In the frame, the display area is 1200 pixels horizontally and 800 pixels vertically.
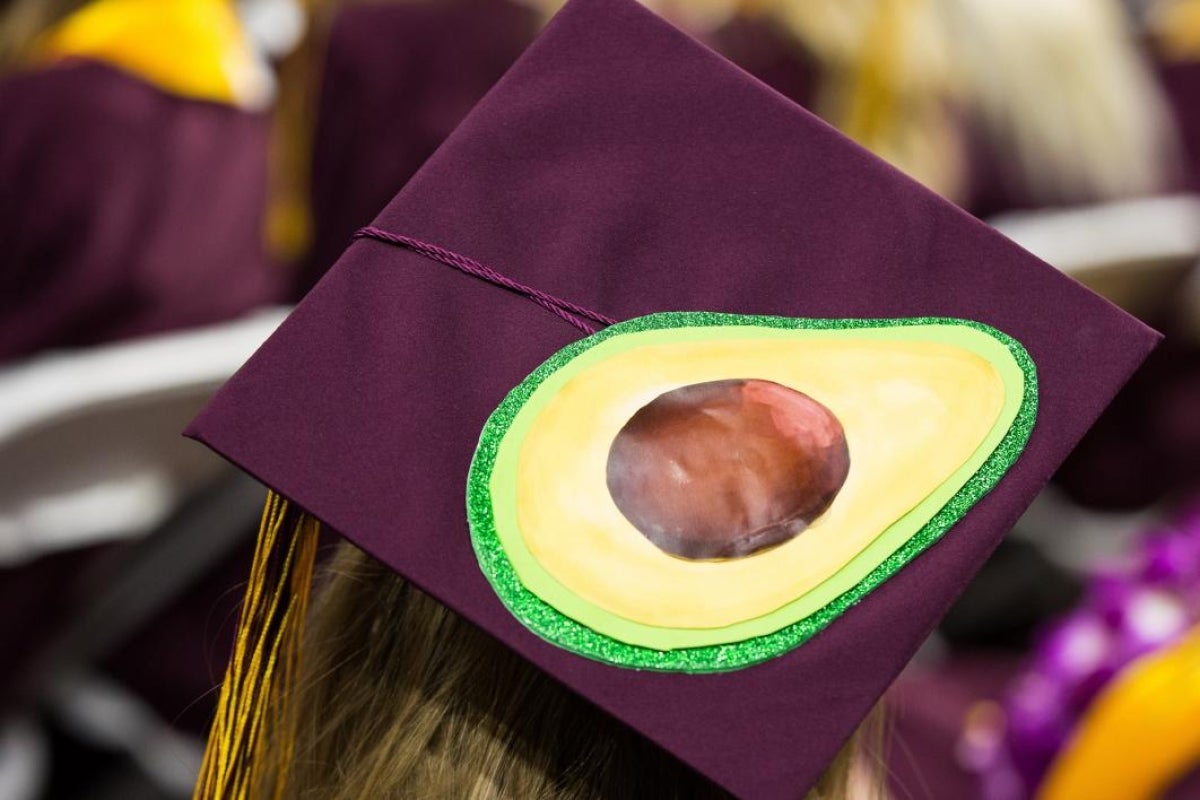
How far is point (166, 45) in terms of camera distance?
Answer: 4.60 ft

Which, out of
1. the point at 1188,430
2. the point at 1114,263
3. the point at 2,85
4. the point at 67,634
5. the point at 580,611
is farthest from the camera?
the point at 1188,430

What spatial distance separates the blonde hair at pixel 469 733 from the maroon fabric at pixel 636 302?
0.06 metres

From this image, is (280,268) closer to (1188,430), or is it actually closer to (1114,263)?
(1114,263)

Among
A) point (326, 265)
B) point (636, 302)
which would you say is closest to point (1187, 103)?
point (326, 265)

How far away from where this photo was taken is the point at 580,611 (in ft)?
1.89

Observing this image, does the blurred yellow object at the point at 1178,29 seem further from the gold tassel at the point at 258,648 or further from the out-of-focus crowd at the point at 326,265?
the gold tassel at the point at 258,648

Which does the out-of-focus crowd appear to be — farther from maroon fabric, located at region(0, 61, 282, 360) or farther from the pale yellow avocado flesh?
the pale yellow avocado flesh

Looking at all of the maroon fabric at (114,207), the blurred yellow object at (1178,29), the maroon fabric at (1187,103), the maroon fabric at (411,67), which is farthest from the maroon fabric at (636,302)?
the blurred yellow object at (1178,29)

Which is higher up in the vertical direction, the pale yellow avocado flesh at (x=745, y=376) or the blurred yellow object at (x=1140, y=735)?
the pale yellow avocado flesh at (x=745, y=376)

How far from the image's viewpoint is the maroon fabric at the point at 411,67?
1651 mm

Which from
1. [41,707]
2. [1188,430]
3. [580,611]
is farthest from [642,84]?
[1188,430]

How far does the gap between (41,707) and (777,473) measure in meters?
1.30

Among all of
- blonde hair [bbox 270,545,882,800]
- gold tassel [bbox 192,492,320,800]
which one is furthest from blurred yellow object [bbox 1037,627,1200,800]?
gold tassel [bbox 192,492,320,800]

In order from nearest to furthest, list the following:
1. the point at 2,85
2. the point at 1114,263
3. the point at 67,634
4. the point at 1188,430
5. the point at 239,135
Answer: the point at 2,85, the point at 239,135, the point at 67,634, the point at 1114,263, the point at 1188,430
